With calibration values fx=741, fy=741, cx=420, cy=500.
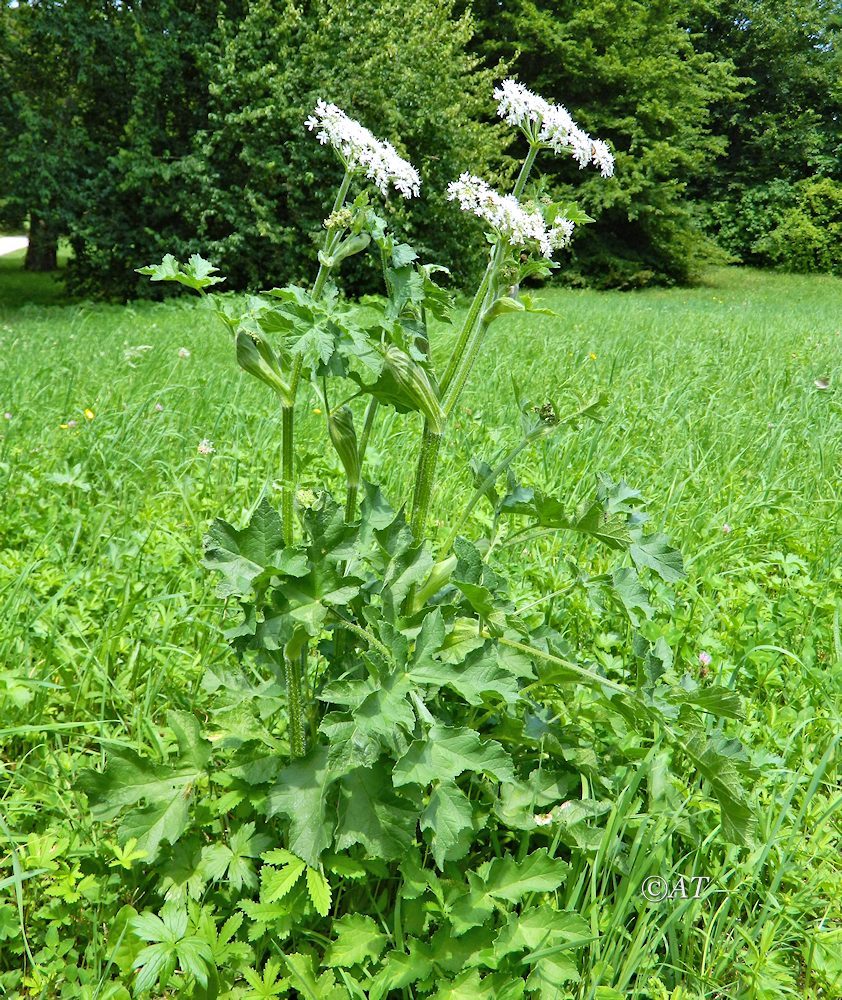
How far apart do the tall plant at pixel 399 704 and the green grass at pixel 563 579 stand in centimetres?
14

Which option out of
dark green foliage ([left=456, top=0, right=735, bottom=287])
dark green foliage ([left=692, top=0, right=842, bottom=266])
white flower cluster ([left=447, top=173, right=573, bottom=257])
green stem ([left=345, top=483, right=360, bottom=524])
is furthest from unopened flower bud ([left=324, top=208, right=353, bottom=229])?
dark green foliage ([left=692, top=0, right=842, bottom=266])

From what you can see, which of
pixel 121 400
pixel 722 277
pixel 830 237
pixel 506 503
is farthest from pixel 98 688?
pixel 830 237

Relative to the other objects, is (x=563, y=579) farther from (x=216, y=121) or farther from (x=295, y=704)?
(x=216, y=121)

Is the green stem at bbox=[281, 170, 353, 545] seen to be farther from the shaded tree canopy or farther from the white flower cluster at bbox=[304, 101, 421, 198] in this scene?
the shaded tree canopy

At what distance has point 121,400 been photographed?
3.32 metres

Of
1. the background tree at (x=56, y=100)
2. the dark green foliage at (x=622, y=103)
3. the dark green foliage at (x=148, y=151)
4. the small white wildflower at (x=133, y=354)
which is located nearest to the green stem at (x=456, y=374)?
the small white wildflower at (x=133, y=354)

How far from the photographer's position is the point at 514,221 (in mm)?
1172

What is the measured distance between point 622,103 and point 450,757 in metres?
23.0

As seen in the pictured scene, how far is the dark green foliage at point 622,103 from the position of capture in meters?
19.1

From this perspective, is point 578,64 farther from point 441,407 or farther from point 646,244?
point 441,407

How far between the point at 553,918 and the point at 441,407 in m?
0.82

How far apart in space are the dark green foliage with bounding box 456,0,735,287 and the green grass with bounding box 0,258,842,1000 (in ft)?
54.8

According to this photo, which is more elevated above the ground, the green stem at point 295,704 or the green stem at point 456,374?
the green stem at point 456,374

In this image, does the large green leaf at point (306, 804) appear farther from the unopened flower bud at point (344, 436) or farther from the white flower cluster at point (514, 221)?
the white flower cluster at point (514, 221)
